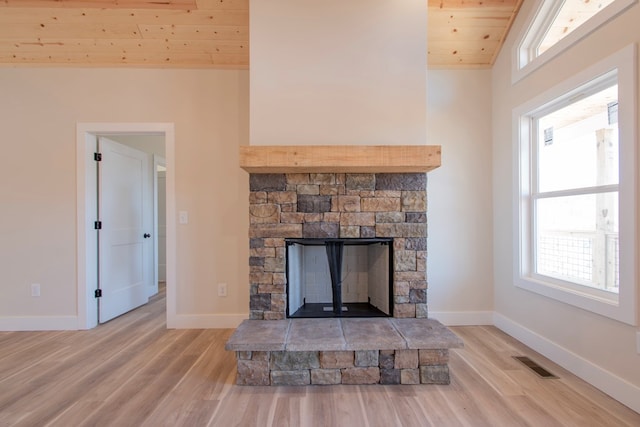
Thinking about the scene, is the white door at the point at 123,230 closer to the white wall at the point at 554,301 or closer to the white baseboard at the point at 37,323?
the white baseboard at the point at 37,323

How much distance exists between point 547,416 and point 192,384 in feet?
6.75

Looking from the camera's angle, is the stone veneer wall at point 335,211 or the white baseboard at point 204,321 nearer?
the stone veneer wall at point 335,211

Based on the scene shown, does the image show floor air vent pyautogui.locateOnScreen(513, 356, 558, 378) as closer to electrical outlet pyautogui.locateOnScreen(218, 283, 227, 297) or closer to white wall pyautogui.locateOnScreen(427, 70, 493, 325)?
white wall pyautogui.locateOnScreen(427, 70, 493, 325)

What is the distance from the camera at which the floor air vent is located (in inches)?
76.2

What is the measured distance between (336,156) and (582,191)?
1.75 meters

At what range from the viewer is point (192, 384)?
1.86 metres

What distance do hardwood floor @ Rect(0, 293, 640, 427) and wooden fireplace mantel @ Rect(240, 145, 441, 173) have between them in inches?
57.5

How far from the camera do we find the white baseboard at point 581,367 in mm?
1614

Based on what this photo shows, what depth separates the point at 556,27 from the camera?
227 centimetres

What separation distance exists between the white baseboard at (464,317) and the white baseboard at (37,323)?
356cm

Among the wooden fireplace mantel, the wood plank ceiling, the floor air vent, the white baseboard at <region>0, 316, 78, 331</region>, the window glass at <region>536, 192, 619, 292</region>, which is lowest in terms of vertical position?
the floor air vent

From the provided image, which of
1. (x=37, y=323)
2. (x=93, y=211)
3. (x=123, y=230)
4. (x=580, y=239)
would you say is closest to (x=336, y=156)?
(x=580, y=239)

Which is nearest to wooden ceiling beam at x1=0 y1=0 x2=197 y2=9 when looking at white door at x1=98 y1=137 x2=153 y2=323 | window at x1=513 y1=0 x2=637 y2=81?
white door at x1=98 y1=137 x2=153 y2=323

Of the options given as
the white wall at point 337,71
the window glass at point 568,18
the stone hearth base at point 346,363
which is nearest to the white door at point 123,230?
the white wall at point 337,71
